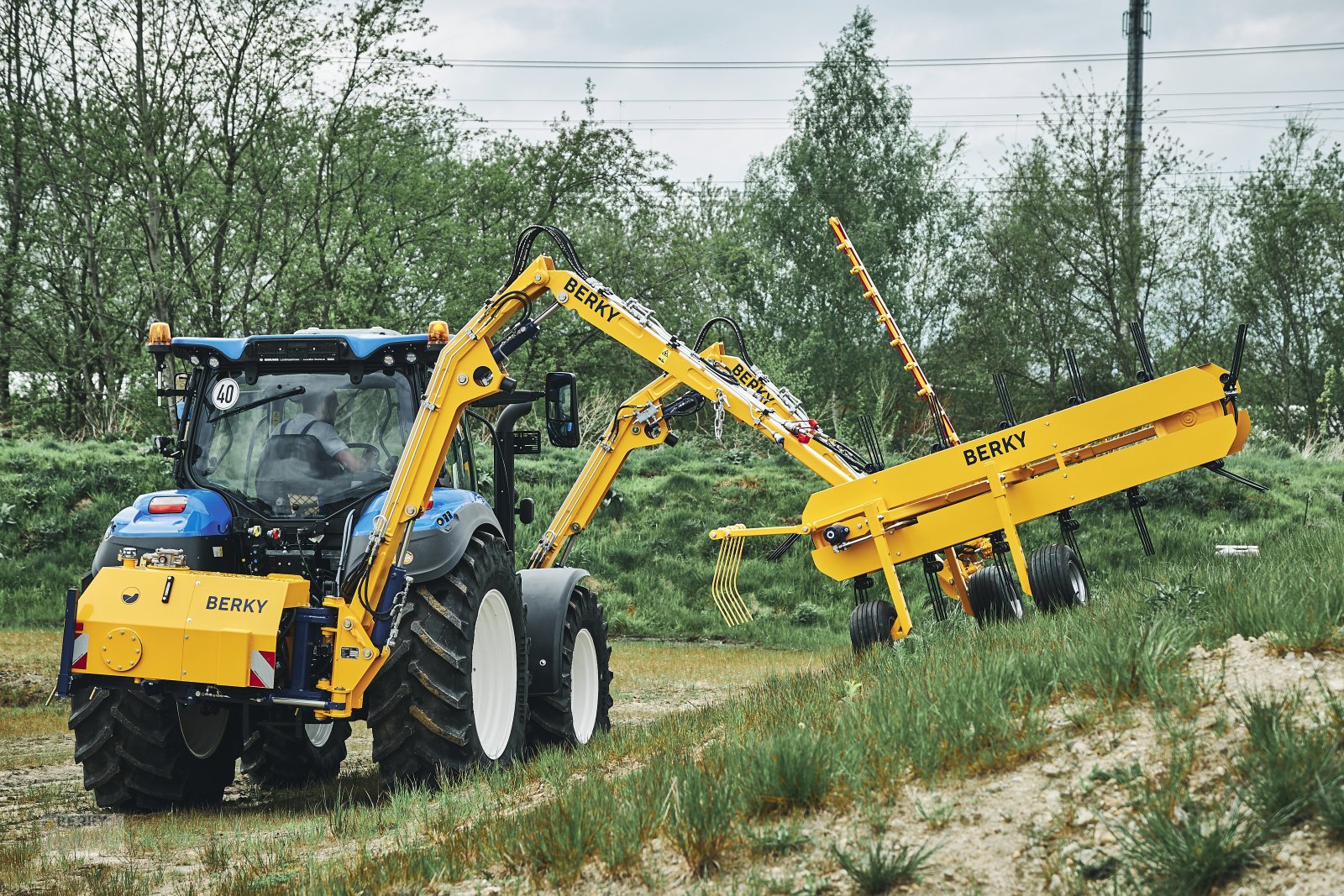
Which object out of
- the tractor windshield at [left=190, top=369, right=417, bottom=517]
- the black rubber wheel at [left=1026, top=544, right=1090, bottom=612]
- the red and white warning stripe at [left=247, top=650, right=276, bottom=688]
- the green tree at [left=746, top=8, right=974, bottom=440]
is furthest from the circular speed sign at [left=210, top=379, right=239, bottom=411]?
the green tree at [left=746, top=8, right=974, bottom=440]

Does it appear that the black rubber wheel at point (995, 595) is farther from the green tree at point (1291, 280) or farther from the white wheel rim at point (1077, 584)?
the green tree at point (1291, 280)

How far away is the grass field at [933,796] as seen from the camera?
12.5 ft

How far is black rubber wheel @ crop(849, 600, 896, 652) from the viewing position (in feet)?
30.1

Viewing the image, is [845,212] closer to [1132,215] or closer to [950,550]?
[1132,215]

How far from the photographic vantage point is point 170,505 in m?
6.96

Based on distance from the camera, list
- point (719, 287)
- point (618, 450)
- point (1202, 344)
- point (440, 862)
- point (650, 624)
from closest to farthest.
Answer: point (440, 862) < point (618, 450) < point (650, 624) < point (1202, 344) < point (719, 287)

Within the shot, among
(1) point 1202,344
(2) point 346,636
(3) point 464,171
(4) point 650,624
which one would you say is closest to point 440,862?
(2) point 346,636

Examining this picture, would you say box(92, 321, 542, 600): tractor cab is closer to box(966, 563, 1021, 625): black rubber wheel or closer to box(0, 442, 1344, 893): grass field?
A: box(0, 442, 1344, 893): grass field

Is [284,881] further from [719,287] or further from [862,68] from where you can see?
[862,68]

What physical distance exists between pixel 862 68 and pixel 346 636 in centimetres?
3211

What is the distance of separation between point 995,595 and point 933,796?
4.79m

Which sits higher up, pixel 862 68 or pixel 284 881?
pixel 862 68

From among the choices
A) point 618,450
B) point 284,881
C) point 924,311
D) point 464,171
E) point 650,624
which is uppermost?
point 464,171

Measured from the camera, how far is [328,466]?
24.0 ft
